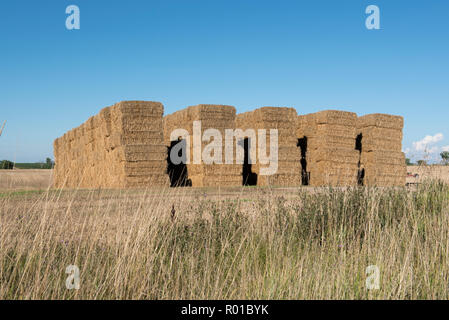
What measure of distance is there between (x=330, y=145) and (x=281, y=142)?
2.67 m

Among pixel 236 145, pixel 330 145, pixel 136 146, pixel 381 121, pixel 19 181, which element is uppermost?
pixel 381 121

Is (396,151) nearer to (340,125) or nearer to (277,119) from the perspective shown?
(340,125)

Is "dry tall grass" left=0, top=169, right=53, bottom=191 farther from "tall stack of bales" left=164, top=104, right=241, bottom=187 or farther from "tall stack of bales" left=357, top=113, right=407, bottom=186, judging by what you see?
"tall stack of bales" left=357, top=113, right=407, bottom=186

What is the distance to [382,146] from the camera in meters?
19.5

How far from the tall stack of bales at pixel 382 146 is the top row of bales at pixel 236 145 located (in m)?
0.04

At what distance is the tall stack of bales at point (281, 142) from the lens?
17.0 meters

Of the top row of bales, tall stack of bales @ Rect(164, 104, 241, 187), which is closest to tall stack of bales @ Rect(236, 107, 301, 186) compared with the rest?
the top row of bales

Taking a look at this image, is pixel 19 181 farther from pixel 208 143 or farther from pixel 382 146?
pixel 382 146

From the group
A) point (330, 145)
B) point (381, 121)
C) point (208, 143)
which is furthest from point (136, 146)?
point (381, 121)

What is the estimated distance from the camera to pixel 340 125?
1869 cm

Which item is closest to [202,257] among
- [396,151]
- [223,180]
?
[223,180]

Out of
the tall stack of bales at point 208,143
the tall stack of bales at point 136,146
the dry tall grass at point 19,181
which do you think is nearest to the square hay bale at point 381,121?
the tall stack of bales at point 208,143
